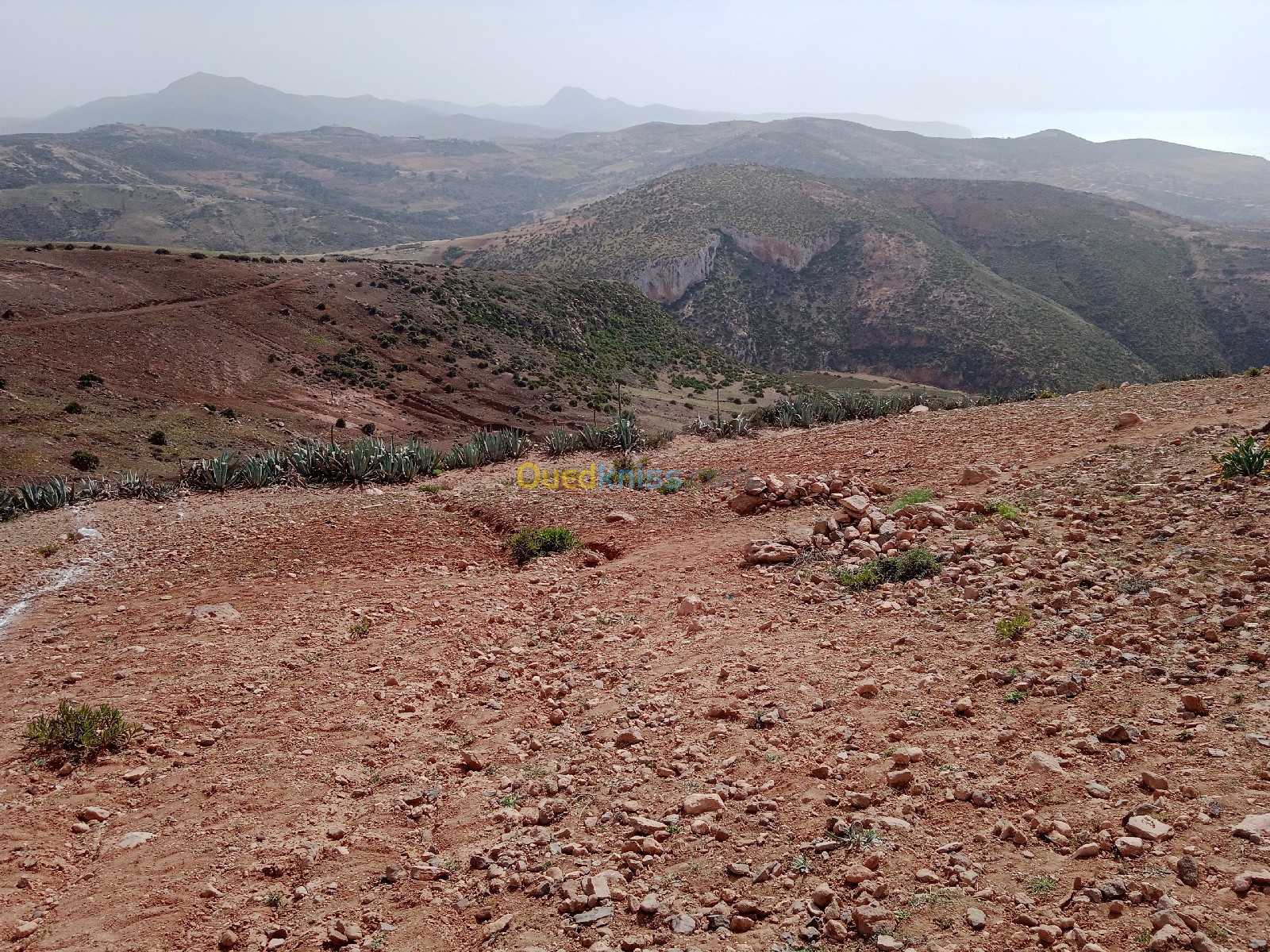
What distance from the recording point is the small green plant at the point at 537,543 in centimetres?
916

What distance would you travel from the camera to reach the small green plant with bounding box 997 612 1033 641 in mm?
5422

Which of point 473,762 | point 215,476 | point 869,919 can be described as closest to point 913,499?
point 473,762

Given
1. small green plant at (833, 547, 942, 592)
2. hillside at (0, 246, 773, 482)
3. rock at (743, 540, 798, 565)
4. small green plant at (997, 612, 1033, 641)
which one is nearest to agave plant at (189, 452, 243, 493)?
rock at (743, 540, 798, 565)

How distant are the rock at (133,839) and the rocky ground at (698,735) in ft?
Result: 0.23

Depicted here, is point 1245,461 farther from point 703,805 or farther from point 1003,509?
point 703,805

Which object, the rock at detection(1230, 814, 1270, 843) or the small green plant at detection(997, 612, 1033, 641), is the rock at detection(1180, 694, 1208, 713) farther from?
the small green plant at detection(997, 612, 1033, 641)

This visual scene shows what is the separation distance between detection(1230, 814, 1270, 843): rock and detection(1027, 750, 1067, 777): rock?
2.52 ft

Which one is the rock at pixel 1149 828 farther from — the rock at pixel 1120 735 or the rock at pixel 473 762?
the rock at pixel 473 762

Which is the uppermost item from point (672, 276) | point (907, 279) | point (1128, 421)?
point (907, 279)

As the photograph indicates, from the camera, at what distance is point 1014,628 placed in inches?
215

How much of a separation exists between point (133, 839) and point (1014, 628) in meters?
6.15

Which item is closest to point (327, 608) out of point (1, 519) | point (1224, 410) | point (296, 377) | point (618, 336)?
point (1, 519)

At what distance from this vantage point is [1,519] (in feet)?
40.3

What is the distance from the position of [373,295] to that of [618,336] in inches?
695
